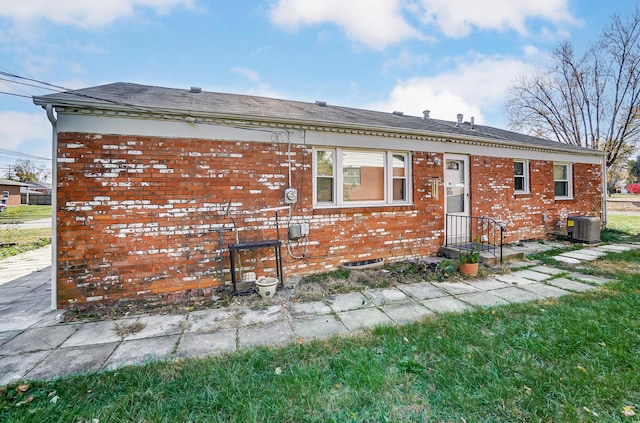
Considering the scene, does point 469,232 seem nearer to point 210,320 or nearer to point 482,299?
point 482,299

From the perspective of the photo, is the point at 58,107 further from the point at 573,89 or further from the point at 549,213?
the point at 573,89

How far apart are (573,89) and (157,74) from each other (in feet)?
79.0

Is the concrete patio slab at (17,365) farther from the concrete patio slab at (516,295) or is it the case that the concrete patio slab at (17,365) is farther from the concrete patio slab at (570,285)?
the concrete patio slab at (570,285)

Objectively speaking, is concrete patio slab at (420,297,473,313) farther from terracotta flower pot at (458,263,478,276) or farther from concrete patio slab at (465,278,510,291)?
terracotta flower pot at (458,263,478,276)

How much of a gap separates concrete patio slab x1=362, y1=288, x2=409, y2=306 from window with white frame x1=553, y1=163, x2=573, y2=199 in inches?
357

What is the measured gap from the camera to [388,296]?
15.3 feet

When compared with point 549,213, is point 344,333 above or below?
below

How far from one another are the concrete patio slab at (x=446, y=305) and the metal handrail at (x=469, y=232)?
2987 millimetres

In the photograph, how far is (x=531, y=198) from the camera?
29.0ft

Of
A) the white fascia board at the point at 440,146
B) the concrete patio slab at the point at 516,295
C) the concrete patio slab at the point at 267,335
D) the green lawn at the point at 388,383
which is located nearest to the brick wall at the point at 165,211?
the white fascia board at the point at 440,146

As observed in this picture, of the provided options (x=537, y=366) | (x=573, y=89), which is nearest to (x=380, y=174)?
(x=537, y=366)

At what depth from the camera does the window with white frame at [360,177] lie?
19.7ft

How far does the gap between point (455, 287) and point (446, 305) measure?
98cm

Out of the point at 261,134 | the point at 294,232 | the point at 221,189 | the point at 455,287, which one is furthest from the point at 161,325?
the point at 455,287
